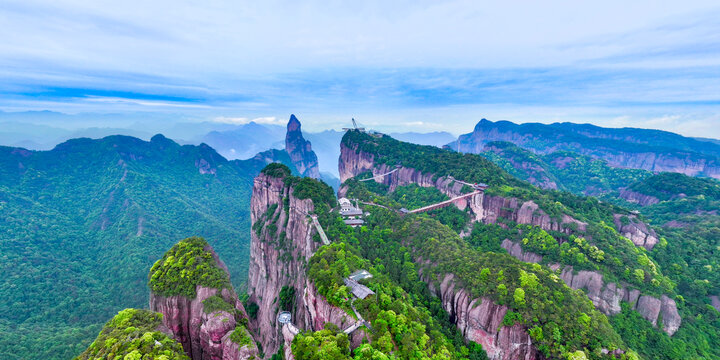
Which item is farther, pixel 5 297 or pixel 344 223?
pixel 5 297

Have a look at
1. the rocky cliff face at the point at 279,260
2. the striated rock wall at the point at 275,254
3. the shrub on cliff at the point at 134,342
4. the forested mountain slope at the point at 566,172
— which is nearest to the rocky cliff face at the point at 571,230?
the rocky cliff face at the point at 279,260

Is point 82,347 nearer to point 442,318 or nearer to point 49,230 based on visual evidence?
point 442,318

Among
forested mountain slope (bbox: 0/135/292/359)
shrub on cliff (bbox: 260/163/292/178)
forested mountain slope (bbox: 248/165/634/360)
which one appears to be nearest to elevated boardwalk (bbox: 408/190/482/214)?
forested mountain slope (bbox: 248/165/634/360)

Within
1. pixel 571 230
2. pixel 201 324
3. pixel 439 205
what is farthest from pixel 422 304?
pixel 439 205

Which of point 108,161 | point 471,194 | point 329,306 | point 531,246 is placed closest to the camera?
point 329,306

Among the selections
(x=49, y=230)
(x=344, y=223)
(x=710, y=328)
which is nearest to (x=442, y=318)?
(x=344, y=223)

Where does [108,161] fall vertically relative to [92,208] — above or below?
above

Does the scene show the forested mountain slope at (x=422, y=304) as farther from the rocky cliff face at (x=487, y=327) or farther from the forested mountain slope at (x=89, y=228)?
the forested mountain slope at (x=89, y=228)
